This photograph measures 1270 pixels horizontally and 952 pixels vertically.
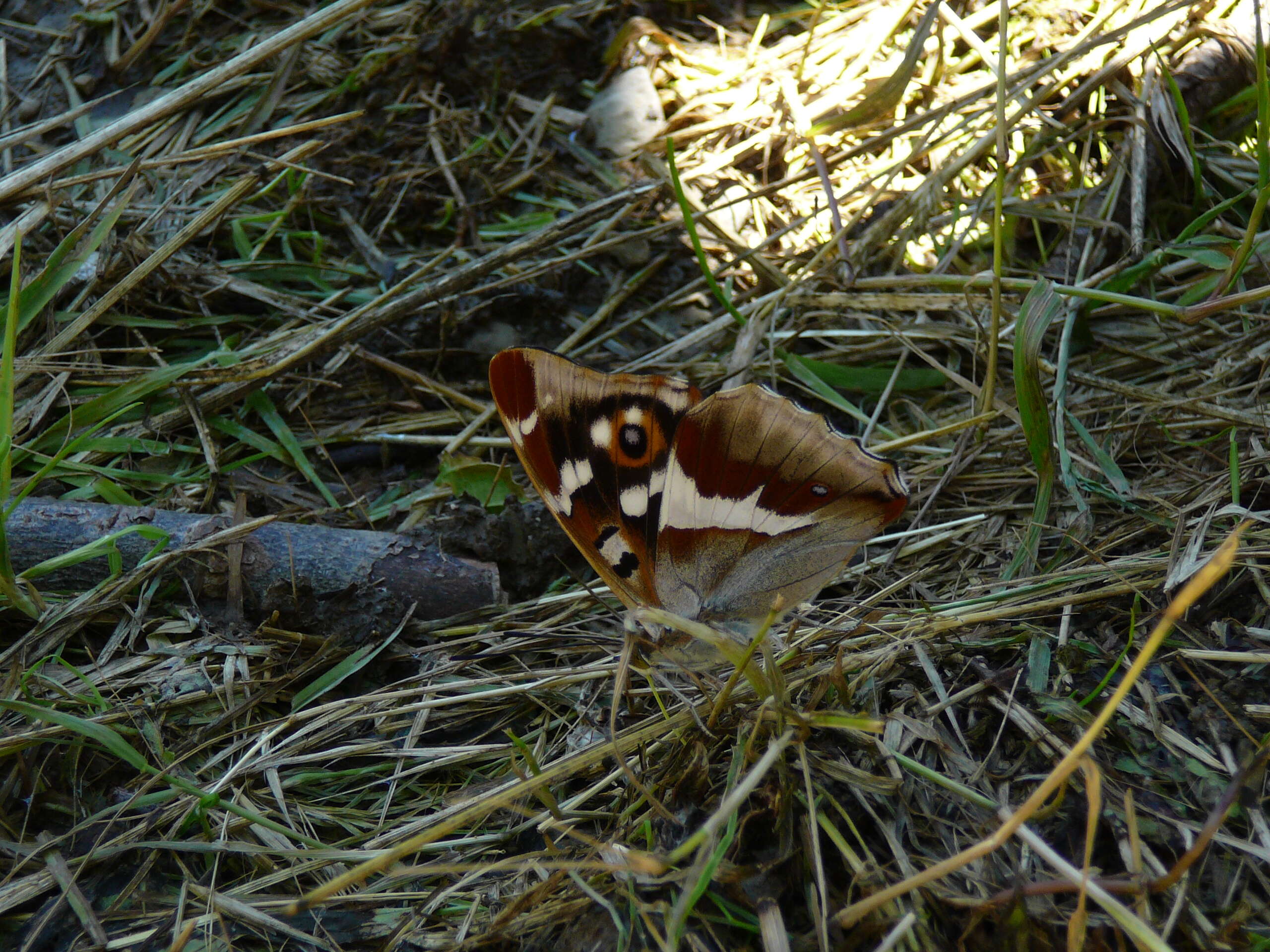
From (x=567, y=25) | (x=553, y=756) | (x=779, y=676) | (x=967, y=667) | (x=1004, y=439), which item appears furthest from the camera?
(x=567, y=25)

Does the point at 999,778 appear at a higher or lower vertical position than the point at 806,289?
lower

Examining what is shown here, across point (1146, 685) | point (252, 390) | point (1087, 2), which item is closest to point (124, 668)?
point (252, 390)

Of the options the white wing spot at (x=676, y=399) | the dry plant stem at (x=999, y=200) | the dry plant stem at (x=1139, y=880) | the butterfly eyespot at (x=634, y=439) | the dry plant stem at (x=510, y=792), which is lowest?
the dry plant stem at (x=510, y=792)

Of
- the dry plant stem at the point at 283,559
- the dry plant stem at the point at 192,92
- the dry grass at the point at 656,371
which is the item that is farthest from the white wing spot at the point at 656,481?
the dry plant stem at the point at 192,92

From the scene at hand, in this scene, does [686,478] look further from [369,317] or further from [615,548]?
[369,317]

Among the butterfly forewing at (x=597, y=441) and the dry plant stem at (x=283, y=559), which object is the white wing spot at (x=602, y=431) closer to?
the butterfly forewing at (x=597, y=441)

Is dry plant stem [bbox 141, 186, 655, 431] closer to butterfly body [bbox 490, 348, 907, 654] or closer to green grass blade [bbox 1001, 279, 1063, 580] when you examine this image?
butterfly body [bbox 490, 348, 907, 654]

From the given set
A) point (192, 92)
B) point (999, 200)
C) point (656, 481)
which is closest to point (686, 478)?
point (656, 481)

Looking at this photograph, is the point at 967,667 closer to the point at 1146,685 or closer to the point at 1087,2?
the point at 1146,685
